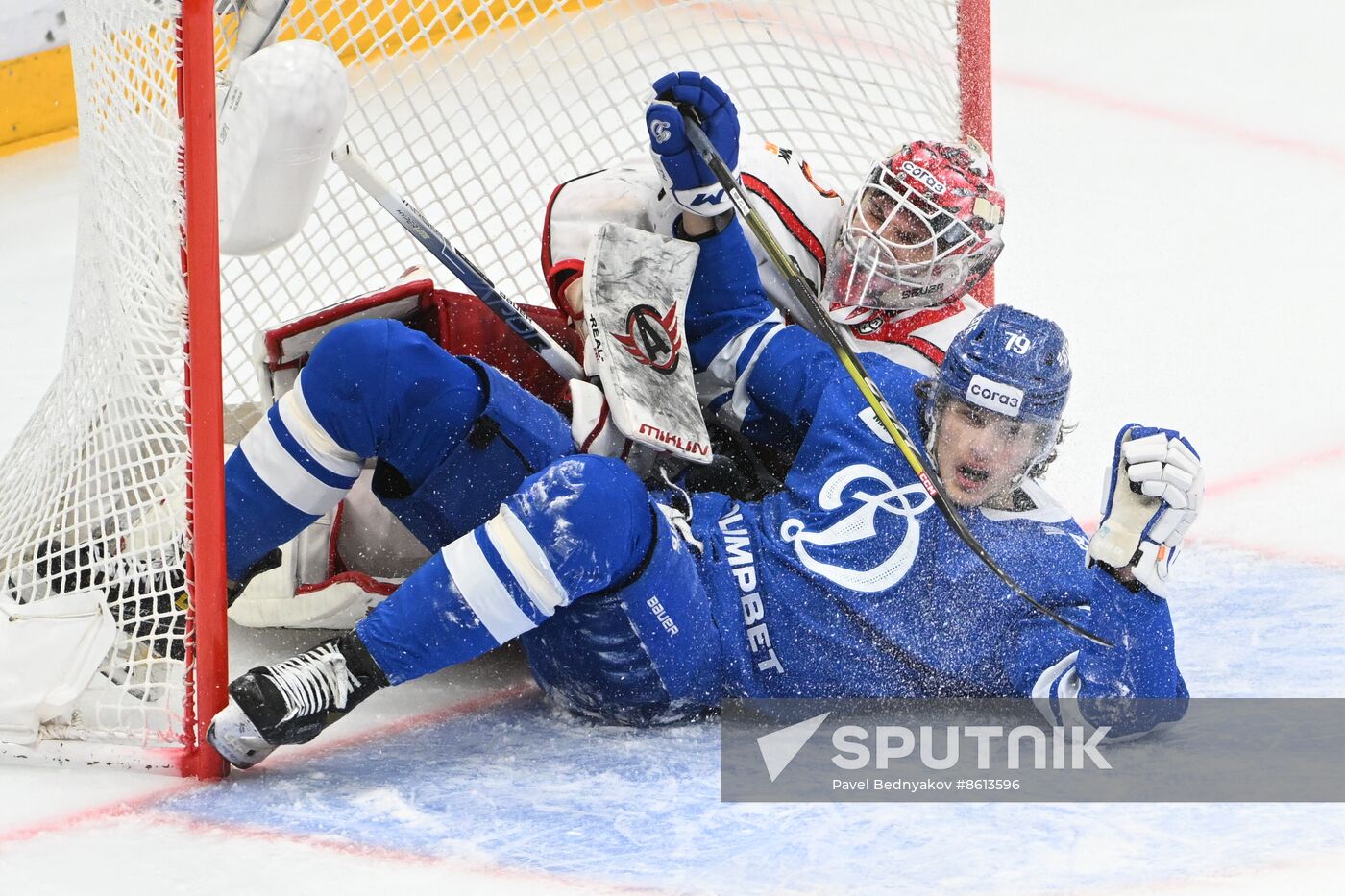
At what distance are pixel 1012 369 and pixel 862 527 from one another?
0.92 ft

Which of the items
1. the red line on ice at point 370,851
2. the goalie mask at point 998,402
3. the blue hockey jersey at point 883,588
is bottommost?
the red line on ice at point 370,851

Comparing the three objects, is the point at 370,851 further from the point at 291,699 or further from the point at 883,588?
the point at 883,588

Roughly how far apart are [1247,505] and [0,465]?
2163mm

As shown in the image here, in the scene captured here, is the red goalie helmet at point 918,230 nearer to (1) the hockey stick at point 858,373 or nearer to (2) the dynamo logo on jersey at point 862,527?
(1) the hockey stick at point 858,373

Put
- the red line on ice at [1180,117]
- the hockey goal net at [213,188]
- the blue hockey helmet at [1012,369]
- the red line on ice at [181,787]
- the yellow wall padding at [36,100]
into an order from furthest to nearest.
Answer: the red line on ice at [1180,117] → the yellow wall padding at [36,100] → the blue hockey helmet at [1012,369] → the hockey goal net at [213,188] → the red line on ice at [181,787]

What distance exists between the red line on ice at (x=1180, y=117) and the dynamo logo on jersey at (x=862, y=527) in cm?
329

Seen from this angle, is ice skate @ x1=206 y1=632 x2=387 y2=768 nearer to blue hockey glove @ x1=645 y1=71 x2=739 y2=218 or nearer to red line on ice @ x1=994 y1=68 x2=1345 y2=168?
blue hockey glove @ x1=645 y1=71 x2=739 y2=218

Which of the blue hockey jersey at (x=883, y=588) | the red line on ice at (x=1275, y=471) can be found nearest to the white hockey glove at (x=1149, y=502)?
the blue hockey jersey at (x=883, y=588)

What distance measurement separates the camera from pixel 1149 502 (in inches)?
74.5

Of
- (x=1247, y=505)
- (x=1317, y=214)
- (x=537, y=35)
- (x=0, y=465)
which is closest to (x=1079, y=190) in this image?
(x=1317, y=214)

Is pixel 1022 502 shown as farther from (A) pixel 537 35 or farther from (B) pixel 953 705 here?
(A) pixel 537 35

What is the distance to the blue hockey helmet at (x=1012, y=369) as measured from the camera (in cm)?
208

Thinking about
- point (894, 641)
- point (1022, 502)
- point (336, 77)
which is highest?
point (336, 77)

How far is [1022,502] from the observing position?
2.20m
